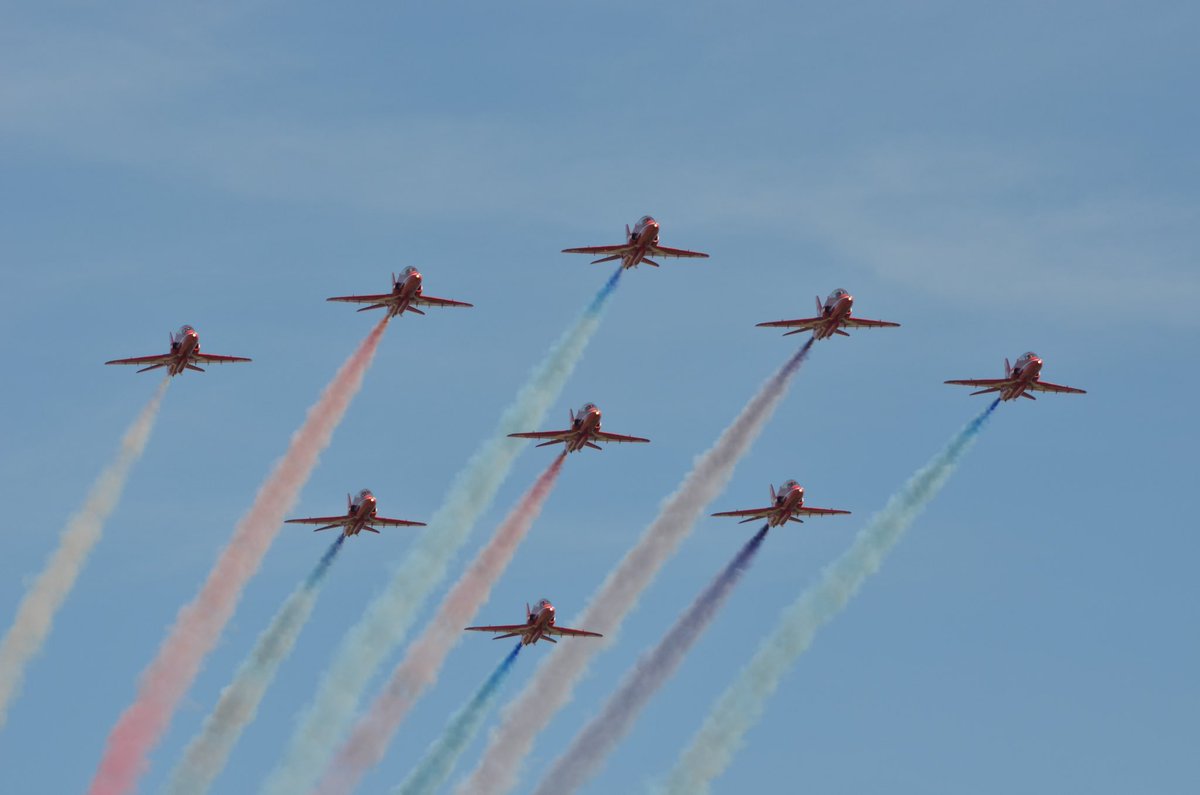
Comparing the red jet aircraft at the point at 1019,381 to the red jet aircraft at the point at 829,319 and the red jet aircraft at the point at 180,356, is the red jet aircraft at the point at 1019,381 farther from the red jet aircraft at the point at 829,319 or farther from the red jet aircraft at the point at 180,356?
the red jet aircraft at the point at 180,356

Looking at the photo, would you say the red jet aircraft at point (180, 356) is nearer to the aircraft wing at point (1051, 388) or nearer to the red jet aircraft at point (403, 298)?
the red jet aircraft at point (403, 298)

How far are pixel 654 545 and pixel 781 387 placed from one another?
13.2 meters

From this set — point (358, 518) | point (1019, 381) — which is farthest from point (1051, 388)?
point (358, 518)

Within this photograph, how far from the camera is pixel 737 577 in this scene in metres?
151

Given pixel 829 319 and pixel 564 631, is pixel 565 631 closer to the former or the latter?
pixel 564 631

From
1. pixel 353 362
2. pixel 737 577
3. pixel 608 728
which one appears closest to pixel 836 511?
pixel 737 577

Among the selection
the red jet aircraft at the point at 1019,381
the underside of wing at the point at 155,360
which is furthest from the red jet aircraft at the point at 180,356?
the red jet aircraft at the point at 1019,381

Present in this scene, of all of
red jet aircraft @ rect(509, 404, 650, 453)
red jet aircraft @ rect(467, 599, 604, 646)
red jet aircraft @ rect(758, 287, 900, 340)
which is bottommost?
red jet aircraft @ rect(467, 599, 604, 646)

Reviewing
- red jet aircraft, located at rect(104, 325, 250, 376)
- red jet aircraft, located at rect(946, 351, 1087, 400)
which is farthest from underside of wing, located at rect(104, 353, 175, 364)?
red jet aircraft, located at rect(946, 351, 1087, 400)

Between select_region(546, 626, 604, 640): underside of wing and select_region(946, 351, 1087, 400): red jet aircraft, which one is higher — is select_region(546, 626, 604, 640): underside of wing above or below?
below

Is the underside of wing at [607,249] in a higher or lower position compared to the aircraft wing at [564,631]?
higher

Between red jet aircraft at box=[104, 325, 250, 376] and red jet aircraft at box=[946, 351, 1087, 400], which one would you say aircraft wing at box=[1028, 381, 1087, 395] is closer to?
red jet aircraft at box=[946, 351, 1087, 400]

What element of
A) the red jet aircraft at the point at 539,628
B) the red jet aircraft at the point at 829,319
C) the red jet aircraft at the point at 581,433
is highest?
the red jet aircraft at the point at 829,319

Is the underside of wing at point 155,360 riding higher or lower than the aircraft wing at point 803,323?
lower
